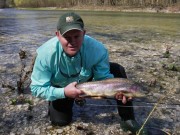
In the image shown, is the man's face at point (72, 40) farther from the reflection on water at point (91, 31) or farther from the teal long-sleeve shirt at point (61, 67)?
the reflection on water at point (91, 31)

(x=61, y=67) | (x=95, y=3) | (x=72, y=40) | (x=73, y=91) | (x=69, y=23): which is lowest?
(x=95, y=3)

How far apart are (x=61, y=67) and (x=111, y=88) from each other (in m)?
1.02

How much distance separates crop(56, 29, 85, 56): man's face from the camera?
14.2 feet

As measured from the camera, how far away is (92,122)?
18.8ft

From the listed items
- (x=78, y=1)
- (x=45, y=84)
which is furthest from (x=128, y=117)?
(x=78, y=1)

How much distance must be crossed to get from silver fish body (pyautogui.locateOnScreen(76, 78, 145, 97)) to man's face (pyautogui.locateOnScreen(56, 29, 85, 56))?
0.55 metres

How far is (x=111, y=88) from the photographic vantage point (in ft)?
14.5

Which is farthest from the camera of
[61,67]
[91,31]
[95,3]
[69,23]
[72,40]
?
[95,3]

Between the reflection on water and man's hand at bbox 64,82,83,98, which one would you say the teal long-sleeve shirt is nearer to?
man's hand at bbox 64,82,83,98

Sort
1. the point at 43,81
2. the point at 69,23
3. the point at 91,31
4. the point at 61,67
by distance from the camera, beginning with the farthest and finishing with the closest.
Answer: the point at 91,31 → the point at 61,67 → the point at 43,81 → the point at 69,23

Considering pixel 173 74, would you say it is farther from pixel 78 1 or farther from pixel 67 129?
pixel 78 1

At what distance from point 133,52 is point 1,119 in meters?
7.53

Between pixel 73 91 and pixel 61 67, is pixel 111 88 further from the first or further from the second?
pixel 61 67

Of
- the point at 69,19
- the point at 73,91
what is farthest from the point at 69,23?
the point at 73,91
